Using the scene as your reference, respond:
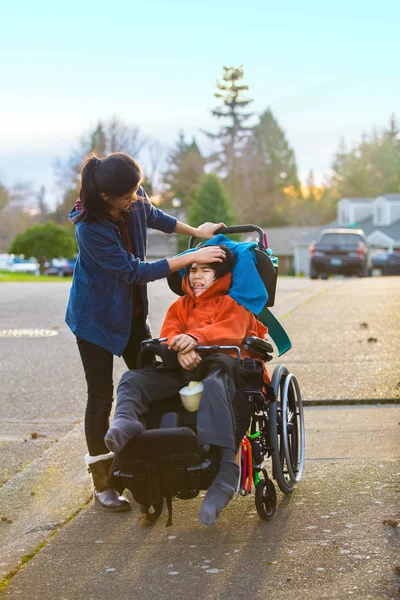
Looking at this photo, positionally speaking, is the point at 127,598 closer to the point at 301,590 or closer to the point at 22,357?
the point at 301,590

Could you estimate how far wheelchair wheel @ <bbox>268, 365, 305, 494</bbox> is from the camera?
5.14 meters

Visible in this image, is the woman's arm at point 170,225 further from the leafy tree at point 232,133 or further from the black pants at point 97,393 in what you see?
the leafy tree at point 232,133

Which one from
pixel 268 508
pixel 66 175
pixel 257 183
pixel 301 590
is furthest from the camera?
pixel 257 183

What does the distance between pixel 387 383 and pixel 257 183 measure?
85.4 metres

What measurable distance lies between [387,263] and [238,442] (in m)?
40.7

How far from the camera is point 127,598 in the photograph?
392 cm

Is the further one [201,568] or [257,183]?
[257,183]

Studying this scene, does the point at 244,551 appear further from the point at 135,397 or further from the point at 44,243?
the point at 44,243

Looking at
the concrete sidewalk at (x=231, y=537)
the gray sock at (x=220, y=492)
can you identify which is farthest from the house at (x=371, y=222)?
the gray sock at (x=220, y=492)

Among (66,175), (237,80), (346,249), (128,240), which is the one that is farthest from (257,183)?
(128,240)

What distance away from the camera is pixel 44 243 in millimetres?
46969

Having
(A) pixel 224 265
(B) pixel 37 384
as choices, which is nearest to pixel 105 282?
(A) pixel 224 265

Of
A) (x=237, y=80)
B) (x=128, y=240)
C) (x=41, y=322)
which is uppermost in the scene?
(x=237, y=80)

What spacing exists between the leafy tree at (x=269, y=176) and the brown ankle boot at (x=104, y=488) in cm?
8674
